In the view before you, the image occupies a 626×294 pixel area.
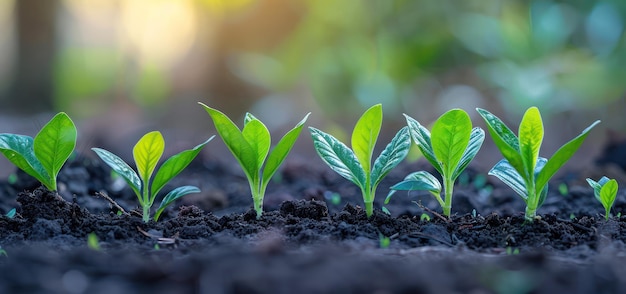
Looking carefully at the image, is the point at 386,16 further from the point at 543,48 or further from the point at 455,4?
the point at 543,48

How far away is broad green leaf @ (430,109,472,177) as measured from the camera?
168 cm

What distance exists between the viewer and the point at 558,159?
1629mm

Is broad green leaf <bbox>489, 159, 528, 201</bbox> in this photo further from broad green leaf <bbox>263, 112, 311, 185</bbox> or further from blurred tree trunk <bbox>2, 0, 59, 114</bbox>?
blurred tree trunk <bbox>2, 0, 59, 114</bbox>

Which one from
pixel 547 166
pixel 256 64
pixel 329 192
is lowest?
pixel 329 192

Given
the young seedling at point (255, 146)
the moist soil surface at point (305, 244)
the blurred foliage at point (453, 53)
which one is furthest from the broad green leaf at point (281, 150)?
the blurred foliage at point (453, 53)

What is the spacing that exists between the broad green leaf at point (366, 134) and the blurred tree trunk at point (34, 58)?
15.9 ft

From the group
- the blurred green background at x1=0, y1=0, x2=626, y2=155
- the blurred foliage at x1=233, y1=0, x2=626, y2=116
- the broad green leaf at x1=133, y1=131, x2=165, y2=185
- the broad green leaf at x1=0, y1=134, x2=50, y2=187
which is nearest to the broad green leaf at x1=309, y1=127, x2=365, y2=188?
the broad green leaf at x1=133, y1=131, x2=165, y2=185

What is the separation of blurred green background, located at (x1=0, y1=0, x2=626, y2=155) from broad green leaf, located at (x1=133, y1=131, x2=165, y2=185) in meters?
Result: 2.23

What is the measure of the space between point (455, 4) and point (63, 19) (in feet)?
11.8

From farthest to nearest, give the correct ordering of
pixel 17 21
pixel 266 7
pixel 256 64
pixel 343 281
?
pixel 266 7
pixel 256 64
pixel 17 21
pixel 343 281

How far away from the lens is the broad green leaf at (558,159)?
62.9 inches

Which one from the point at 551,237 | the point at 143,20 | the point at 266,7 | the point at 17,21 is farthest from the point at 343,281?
the point at 143,20

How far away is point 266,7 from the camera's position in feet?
23.4

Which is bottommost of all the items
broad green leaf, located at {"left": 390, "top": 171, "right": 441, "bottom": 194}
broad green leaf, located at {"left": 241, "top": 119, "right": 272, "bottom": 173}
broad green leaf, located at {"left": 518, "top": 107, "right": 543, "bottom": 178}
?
broad green leaf, located at {"left": 390, "top": 171, "right": 441, "bottom": 194}
